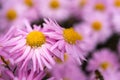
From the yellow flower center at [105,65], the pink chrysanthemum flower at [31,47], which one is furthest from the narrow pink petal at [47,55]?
the yellow flower center at [105,65]

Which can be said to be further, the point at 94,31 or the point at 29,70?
the point at 94,31

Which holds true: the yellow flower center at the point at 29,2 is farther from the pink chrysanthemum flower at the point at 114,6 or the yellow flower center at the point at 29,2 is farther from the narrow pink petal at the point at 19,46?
the narrow pink petal at the point at 19,46

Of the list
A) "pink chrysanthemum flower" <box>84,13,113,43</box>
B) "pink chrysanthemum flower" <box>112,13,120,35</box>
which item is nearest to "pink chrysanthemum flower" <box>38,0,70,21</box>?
"pink chrysanthemum flower" <box>84,13,113,43</box>

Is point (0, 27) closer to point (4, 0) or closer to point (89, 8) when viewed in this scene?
point (4, 0)

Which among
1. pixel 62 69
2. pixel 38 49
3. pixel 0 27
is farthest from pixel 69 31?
pixel 0 27

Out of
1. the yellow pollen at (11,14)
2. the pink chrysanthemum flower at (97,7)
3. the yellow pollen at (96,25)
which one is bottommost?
the yellow pollen at (11,14)

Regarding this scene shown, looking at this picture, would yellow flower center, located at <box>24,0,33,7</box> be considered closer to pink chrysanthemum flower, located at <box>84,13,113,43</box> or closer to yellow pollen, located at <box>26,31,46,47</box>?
pink chrysanthemum flower, located at <box>84,13,113,43</box>

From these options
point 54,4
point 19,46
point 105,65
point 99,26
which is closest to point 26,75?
point 19,46
